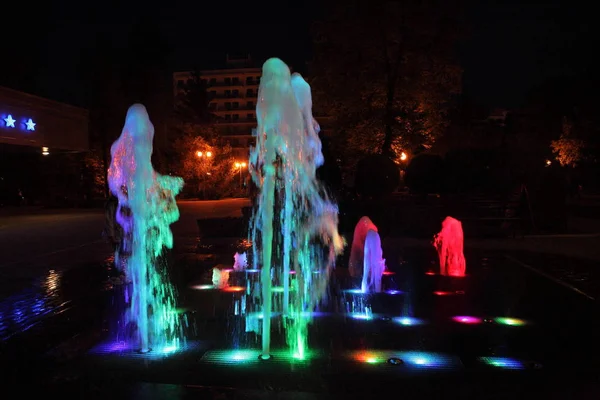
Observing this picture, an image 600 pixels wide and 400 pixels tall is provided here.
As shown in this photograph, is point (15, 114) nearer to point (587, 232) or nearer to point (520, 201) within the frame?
point (520, 201)

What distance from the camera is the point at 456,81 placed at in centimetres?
2141

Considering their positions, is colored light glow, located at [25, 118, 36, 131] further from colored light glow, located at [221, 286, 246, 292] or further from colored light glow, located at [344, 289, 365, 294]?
colored light glow, located at [344, 289, 365, 294]

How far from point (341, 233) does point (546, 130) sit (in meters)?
36.2

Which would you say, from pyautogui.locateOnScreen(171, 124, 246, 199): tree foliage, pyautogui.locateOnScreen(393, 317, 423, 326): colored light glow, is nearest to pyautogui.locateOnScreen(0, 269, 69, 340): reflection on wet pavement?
pyautogui.locateOnScreen(393, 317, 423, 326): colored light glow

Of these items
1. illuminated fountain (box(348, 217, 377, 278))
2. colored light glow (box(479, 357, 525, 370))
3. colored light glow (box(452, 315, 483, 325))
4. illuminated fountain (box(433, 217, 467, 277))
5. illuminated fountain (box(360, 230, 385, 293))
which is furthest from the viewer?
illuminated fountain (box(433, 217, 467, 277))

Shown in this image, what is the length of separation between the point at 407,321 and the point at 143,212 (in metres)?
4.05

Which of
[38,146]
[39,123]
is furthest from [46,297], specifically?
[38,146]

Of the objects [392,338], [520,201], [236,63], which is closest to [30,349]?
[392,338]

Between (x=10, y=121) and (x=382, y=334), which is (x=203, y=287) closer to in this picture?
(x=382, y=334)

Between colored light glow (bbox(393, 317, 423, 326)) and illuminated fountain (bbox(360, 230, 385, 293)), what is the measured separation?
1755 millimetres

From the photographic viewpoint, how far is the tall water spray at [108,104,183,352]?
5.96 metres

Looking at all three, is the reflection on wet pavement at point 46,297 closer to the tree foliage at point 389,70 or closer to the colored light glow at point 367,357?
the colored light glow at point 367,357

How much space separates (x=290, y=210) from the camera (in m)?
10.9

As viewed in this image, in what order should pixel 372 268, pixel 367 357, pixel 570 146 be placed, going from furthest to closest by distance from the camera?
1. pixel 570 146
2. pixel 372 268
3. pixel 367 357
